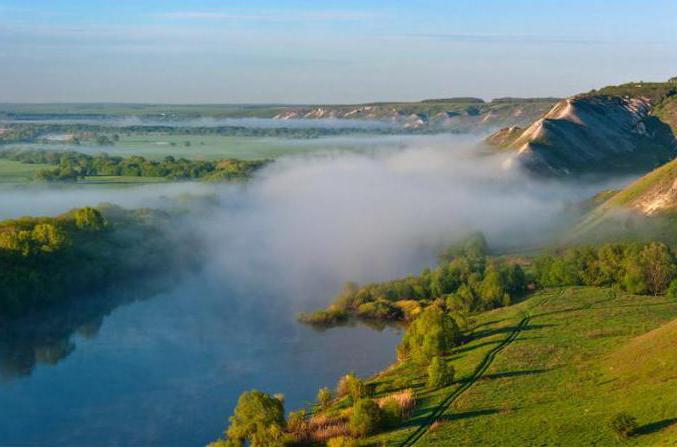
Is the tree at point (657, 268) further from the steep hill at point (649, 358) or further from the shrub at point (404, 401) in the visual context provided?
the shrub at point (404, 401)

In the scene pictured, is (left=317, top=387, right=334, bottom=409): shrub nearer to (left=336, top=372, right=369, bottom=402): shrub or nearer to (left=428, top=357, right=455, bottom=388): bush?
(left=336, top=372, right=369, bottom=402): shrub

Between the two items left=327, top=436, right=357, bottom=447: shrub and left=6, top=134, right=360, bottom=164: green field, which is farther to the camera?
left=6, top=134, right=360, bottom=164: green field

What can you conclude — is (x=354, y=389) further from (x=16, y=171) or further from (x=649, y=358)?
(x=16, y=171)

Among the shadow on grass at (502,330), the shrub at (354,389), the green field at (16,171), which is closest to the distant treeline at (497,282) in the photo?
the shadow on grass at (502,330)

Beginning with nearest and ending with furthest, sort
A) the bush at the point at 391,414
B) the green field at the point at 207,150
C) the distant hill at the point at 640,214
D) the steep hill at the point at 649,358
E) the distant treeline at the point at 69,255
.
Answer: the steep hill at the point at 649,358 → the bush at the point at 391,414 → the distant treeline at the point at 69,255 → the distant hill at the point at 640,214 → the green field at the point at 207,150

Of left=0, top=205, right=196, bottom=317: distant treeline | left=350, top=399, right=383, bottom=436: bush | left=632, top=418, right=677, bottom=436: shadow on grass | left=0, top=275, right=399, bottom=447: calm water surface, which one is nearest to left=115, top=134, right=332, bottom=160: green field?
left=0, top=205, right=196, bottom=317: distant treeline

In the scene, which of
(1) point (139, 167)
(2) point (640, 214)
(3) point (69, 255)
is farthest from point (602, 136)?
(3) point (69, 255)
